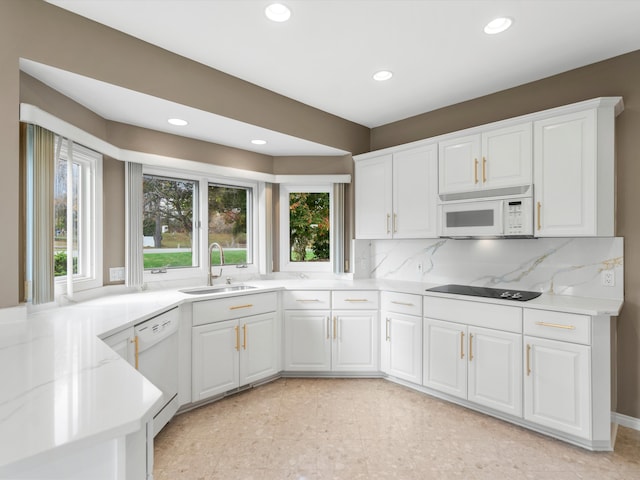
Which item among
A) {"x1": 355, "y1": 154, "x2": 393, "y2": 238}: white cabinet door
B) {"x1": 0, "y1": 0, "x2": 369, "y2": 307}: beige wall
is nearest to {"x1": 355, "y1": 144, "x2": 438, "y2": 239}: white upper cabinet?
{"x1": 355, "y1": 154, "x2": 393, "y2": 238}: white cabinet door

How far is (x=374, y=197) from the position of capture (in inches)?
143

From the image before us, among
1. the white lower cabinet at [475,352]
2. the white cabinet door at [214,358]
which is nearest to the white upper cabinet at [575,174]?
the white lower cabinet at [475,352]

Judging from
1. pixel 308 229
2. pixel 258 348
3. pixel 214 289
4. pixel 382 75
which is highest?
pixel 382 75

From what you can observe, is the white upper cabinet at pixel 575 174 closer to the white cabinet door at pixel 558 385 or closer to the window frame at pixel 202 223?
the white cabinet door at pixel 558 385

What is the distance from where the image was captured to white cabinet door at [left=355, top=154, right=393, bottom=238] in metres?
3.51

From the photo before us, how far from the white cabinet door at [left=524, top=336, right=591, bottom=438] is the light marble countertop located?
0.96ft

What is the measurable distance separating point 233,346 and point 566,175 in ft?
9.27

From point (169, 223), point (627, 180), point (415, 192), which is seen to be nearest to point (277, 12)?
point (415, 192)

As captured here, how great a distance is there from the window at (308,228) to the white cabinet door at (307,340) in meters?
0.80

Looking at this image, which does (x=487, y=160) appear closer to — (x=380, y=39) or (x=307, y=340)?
(x=380, y=39)

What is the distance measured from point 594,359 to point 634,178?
1301 mm

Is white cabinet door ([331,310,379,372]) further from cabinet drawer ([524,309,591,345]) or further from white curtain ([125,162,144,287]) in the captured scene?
white curtain ([125,162,144,287])

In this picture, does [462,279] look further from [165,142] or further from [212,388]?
[165,142]

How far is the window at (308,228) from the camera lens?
4.02m
